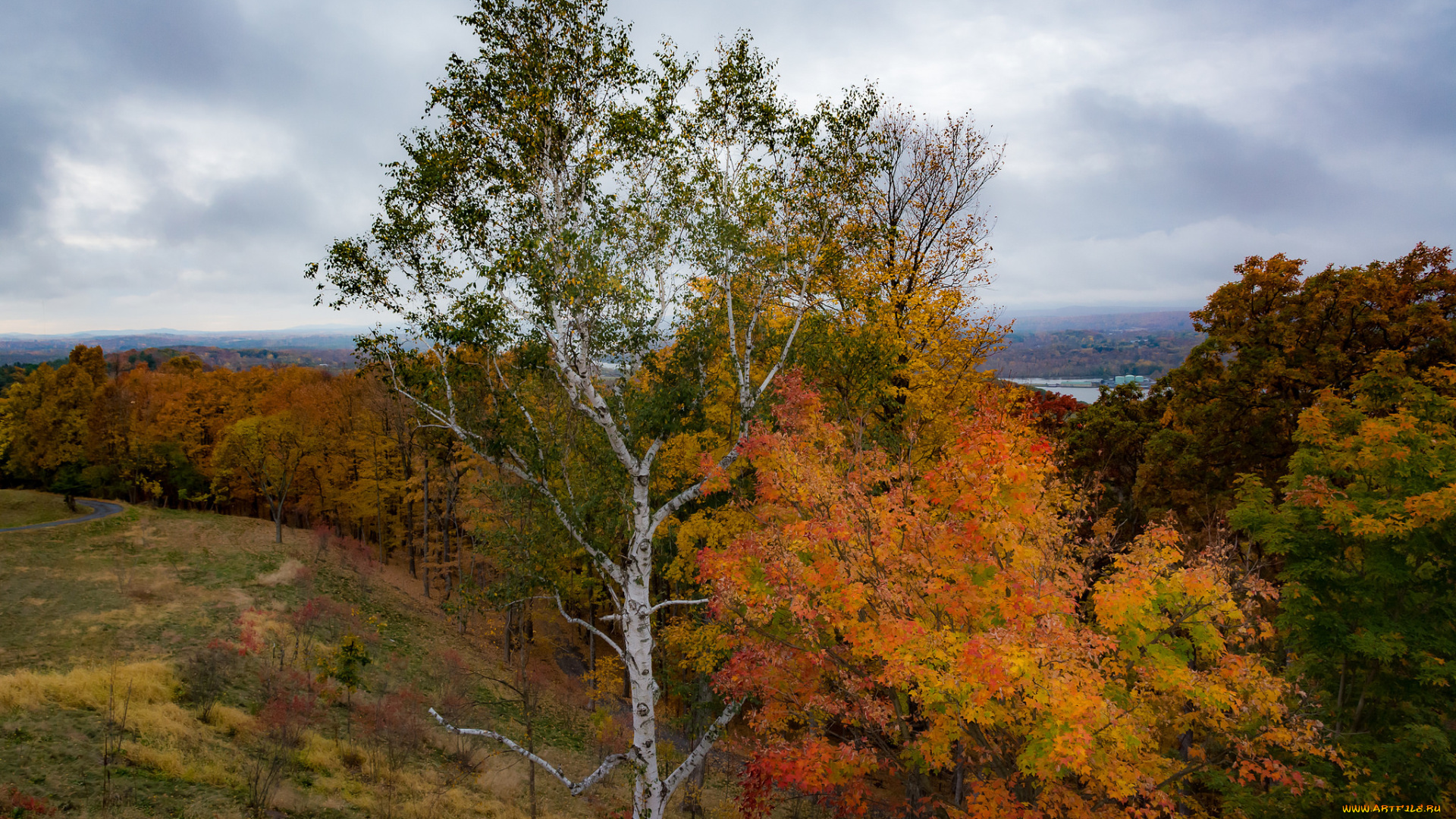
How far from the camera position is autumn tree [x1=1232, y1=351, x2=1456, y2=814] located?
9.87 m

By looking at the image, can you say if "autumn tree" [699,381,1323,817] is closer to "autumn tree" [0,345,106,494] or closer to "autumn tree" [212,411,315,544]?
"autumn tree" [212,411,315,544]

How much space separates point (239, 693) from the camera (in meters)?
14.9

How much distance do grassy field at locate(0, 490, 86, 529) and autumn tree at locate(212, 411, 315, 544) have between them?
9.77 m

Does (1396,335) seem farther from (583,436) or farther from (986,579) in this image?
(583,436)

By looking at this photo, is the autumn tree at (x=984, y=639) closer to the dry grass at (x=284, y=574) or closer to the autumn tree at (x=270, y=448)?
the dry grass at (x=284, y=574)

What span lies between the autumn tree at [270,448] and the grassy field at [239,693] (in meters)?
4.80

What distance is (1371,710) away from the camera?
38.1ft

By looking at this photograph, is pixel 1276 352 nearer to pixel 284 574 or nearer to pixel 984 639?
pixel 984 639

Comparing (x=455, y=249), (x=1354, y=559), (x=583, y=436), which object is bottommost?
(x=1354, y=559)

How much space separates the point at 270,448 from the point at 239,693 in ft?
72.0

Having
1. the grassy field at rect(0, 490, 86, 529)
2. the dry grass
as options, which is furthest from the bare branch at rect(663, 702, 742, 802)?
the grassy field at rect(0, 490, 86, 529)

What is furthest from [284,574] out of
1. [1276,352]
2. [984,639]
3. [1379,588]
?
[1276,352]

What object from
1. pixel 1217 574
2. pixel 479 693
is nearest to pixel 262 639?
pixel 479 693

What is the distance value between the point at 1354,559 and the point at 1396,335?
10.0 meters
